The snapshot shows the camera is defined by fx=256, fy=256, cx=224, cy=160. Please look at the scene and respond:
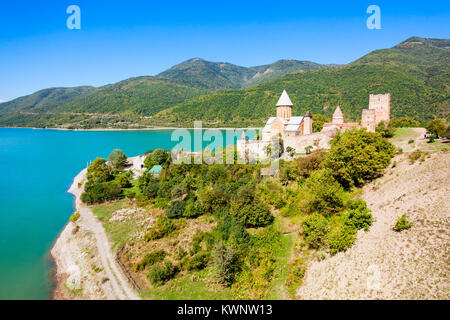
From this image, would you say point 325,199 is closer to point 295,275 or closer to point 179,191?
point 295,275

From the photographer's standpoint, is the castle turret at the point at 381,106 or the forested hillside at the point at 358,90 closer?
the castle turret at the point at 381,106

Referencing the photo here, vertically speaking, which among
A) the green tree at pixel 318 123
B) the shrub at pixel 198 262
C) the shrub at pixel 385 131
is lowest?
the shrub at pixel 198 262

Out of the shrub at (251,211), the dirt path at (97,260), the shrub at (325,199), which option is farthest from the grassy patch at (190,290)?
the shrub at (325,199)

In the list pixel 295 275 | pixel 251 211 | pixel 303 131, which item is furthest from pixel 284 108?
pixel 295 275

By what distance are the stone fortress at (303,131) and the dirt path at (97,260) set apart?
52.3ft

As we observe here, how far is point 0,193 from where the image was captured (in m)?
29.8

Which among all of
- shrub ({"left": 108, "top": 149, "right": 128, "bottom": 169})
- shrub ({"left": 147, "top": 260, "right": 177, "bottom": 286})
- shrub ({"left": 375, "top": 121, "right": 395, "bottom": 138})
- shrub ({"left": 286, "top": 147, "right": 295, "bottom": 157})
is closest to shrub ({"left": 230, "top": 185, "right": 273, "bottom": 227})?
shrub ({"left": 147, "top": 260, "right": 177, "bottom": 286})

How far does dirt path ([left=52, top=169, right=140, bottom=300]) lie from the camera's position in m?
11.3

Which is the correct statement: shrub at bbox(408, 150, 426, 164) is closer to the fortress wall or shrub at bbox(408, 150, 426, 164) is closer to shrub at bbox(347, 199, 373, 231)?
shrub at bbox(347, 199, 373, 231)

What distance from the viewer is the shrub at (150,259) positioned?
12.7 m

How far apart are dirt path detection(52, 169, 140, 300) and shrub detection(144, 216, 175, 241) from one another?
92.8 inches

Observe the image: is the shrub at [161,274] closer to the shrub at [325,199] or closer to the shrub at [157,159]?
the shrub at [325,199]

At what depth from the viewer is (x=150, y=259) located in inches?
521
